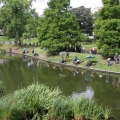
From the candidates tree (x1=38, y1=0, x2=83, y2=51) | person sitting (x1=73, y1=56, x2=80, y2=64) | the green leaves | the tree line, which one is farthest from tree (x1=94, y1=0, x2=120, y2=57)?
the green leaves

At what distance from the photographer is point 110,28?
36156mm

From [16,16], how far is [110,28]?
34.0 meters

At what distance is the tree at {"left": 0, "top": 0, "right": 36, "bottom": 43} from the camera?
203 ft

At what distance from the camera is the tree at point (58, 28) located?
45688mm

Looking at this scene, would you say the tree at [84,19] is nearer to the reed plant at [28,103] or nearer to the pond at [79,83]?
the pond at [79,83]

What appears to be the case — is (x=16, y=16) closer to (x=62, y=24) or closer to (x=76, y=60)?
(x=62, y=24)

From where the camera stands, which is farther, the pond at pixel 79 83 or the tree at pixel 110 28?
the tree at pixel 110 28

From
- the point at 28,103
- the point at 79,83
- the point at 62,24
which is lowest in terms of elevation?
the point at 79,83

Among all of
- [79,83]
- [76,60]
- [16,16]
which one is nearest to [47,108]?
[79,83]

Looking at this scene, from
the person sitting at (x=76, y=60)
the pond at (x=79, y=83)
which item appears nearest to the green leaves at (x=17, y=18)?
the person sitting at (x=76, y=60)

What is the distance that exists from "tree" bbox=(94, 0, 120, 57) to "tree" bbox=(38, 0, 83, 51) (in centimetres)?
963

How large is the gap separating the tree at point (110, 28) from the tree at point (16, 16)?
97.3 feet

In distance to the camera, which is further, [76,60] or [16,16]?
[16,16]

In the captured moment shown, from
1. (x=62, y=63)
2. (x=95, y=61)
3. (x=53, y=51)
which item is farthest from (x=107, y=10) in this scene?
(x=53, y=51)
